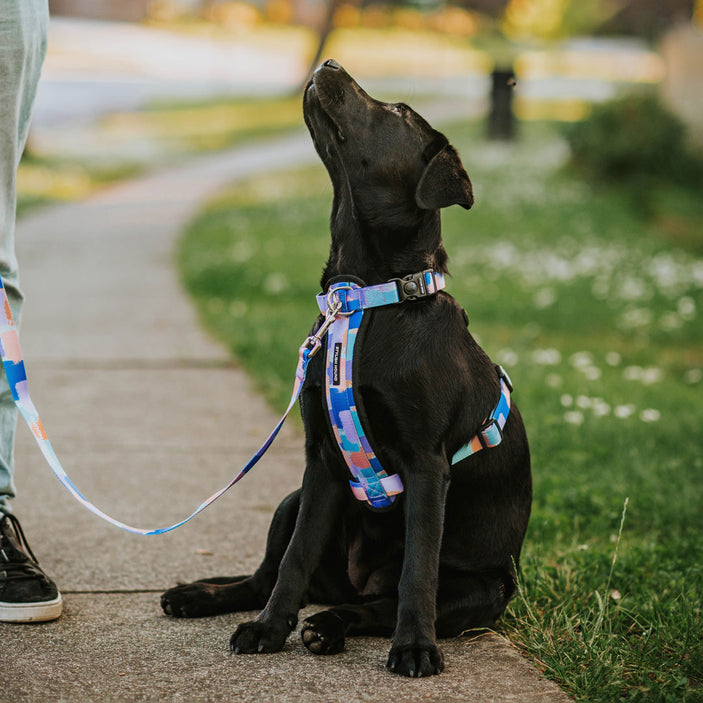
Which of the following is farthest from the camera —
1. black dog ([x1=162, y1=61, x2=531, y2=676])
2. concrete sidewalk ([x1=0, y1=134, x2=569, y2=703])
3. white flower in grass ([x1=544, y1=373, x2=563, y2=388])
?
white flower in grass ([x1=544, y1=373, x2=563, y2=388])

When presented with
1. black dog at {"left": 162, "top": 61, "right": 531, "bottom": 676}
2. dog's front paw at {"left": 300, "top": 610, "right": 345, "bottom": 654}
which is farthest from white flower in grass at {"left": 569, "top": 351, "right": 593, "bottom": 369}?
dog's front paw at {"left": 300, "top": 610, "right": 345, "bottom": 654}

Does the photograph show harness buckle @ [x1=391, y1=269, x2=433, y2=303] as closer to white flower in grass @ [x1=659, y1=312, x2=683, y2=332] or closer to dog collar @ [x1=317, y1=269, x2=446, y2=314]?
dog collar @ [x1=317, y1=269, x2=446, y2=314]

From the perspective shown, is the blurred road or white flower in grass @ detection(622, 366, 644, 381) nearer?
white flower in grass @ detection(622, 366, 644, 381)

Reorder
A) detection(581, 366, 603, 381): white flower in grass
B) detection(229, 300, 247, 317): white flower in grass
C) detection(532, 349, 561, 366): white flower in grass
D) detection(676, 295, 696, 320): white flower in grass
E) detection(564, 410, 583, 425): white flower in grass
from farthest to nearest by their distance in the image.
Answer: detection(676, 295, 696, 320): white flower in grass
detection(229, 300, 247, 317): white flower in grass
detection(532, 349, 561, 366): white flower in grass
detection(581, 366, 603, 381): white flower in grass
detection(564, 410, 583, 425): white flower in grass

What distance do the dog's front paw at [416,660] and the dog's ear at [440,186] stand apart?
1196 mm

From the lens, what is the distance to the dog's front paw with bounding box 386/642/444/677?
2.73 meters

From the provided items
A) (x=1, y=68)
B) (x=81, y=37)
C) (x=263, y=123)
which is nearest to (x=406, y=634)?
(x=1, y=68)

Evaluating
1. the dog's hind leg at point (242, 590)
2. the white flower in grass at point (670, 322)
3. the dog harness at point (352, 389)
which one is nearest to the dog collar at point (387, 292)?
the dog harness at point (352, 389)

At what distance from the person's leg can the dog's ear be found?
1.24 m

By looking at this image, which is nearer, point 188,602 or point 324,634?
point 324,634

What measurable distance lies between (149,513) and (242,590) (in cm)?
108

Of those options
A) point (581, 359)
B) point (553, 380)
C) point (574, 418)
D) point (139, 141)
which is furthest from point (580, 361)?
point (139, 141)

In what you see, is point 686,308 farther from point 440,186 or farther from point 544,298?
point 440,186

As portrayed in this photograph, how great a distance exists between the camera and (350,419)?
2.85 metres
